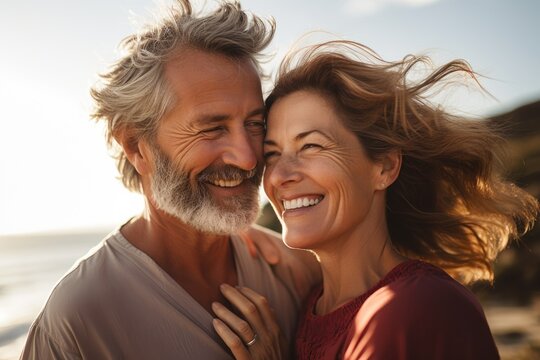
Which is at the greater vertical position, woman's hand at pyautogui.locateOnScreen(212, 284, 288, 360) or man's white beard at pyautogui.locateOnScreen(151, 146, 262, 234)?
man's white beard at pyautogui.locateOnScreen(151, 146, 262, 234)

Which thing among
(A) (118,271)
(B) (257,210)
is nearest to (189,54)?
(B) (257,210)

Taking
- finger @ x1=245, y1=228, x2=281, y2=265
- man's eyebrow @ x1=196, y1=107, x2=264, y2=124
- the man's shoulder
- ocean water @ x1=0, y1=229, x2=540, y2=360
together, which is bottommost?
ocean water @ x1=0, y1=229, x2=540, y2=360

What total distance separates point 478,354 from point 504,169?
1430 mm

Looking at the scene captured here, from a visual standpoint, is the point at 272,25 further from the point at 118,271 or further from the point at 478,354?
the point at 478,354

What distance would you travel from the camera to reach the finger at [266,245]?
3.17 meters

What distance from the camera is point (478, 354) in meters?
1.80

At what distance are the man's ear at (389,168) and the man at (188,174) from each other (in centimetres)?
66

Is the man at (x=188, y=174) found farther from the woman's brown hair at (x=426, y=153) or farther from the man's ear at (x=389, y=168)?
the man's ear at (x=389, y=168)

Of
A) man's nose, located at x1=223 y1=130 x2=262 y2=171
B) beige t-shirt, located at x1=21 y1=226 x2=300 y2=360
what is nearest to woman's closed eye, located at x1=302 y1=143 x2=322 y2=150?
man's nose, located at x1=223 y1=130 x2=262 y2=171

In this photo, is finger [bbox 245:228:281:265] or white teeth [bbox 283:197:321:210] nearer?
white teeth [bbox 283:197:321:210]

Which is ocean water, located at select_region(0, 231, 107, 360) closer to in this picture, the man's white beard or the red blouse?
the man's white beard

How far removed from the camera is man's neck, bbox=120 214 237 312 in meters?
2.77

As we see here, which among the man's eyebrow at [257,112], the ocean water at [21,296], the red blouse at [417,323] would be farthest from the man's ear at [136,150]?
the ocean water at [21,296]

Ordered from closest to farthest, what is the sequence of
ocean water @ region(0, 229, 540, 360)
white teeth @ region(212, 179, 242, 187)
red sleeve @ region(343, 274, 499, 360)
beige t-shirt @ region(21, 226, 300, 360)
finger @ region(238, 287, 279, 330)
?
1. red sleeve @ region(343, 274, 499, 360)
2. beige t-shirt @ region(21, 226, 300, 360)
3. finger @ region(238, 287, 279, 330)
4. white teeth @ region(212, 179, 242, 187)
5. ocean water @ region(0, 229, 540, 360)
